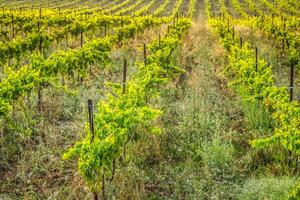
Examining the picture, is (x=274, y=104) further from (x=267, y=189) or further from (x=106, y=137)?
(x=106, y=137)

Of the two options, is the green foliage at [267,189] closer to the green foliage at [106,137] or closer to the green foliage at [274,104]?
the green foliage at [274,104]

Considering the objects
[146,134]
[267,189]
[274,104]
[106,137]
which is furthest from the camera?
Answer: [146,134]

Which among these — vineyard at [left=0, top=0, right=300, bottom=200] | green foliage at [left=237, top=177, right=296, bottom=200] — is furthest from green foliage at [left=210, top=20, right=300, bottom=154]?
green foliage at [left=237, top=177, right=296, bottom=200]

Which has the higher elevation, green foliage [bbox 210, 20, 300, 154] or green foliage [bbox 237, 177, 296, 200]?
green foliage [bbox 210, 20, 300, 154]

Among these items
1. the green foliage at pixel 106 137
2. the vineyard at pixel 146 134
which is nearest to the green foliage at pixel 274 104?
the vineyard at pixel 146 134

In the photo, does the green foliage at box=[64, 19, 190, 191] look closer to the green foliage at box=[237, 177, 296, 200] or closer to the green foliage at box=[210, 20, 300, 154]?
the green foliage at box=[237, 177, 296, 200]

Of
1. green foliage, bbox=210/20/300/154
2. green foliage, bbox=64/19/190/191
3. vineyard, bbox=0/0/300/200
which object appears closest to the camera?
green foliage, bbox=64/19/190/191

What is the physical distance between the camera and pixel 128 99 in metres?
6.31

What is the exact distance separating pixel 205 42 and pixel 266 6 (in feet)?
89.7

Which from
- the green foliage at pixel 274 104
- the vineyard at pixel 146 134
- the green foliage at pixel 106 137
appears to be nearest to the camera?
the green foliage at pixel 106 137

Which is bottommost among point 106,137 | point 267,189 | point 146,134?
point 267,189

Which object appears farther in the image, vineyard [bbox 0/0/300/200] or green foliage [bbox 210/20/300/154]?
vineyard [bbox 0/0/300/200]

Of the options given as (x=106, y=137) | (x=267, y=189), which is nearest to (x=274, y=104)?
(x=267, y=189)

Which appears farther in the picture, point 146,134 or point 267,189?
point 146,134
